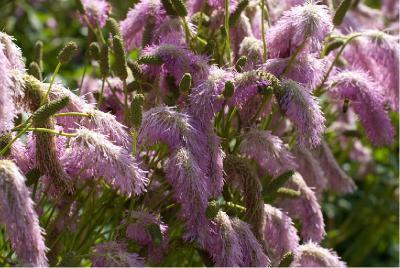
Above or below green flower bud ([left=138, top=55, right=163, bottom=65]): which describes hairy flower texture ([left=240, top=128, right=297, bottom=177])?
below

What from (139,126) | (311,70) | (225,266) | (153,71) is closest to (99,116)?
(139,126)

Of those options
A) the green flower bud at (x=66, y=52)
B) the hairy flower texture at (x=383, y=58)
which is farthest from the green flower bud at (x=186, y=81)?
the hairy flower texture at (x=383, y=58)

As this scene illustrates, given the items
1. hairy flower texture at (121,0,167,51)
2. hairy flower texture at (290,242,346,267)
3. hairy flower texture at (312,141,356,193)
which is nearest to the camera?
hairy flower texture at (290,242,346,267)

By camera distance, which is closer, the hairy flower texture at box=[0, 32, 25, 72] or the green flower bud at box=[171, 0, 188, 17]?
the hairy flower texture at box=[0, 32, 25, 72]

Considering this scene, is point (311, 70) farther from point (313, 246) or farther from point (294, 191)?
point (313, 246)

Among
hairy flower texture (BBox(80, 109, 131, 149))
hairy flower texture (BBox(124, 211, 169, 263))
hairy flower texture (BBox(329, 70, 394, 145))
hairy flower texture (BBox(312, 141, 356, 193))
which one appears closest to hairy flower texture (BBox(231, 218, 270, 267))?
hairy flower texture (BBox(124, 211, 169, 263))

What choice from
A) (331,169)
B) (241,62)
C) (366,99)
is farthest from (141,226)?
(331,169)

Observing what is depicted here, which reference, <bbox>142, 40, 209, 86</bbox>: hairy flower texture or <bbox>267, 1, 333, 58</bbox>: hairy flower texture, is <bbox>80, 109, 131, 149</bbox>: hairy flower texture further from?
<bbox>267, 1, 333, 58</bbox>: hairy flower texture
